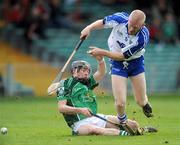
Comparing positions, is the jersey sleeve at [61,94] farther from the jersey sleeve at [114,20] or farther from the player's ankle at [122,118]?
the jersey sleeve at [114,20]

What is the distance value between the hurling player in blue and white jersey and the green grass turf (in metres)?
0.98

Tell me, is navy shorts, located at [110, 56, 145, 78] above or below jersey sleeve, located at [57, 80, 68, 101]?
→ above

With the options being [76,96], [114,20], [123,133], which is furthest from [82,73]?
[114,20]

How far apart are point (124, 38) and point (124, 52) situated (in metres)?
0.47

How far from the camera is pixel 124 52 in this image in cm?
1666

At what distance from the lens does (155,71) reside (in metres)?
34.3

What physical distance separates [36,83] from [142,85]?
1524 centimetres

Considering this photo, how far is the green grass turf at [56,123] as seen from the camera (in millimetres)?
15242

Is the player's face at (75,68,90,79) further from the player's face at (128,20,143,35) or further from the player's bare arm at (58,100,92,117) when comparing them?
the player's face at (128,20,143,35)

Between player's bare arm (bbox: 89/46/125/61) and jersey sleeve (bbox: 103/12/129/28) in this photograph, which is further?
jersey sleeve (bbox: 103/12/129/28)

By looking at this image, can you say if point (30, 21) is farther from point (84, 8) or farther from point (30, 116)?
point (30, 116)

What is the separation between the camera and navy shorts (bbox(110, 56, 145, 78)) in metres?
17.2

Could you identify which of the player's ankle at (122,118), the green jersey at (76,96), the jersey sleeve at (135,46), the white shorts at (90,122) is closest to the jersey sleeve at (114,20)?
the jersey sleeve at (135,46)

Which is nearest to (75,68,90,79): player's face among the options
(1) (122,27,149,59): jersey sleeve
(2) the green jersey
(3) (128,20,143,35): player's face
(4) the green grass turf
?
(2) the green jersey
